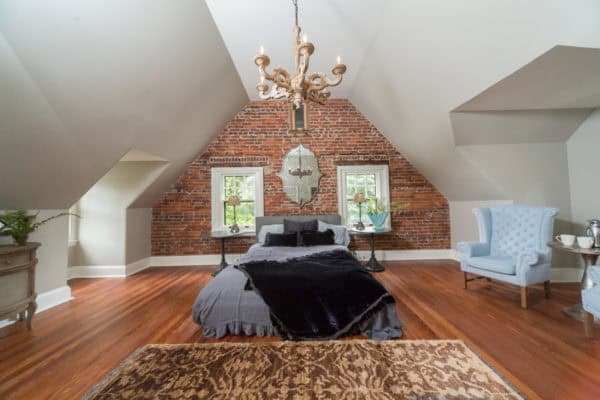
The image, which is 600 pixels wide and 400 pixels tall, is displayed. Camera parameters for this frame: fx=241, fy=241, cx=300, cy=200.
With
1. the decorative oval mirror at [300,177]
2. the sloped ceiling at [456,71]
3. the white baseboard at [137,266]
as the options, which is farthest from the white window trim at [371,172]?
the white baseboard at [137,266]

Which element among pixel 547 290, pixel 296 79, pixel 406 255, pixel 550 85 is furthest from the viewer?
pixel 406 255

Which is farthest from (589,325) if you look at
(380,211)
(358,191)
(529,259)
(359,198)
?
(358,191)

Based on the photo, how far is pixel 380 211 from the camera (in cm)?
Result: 483

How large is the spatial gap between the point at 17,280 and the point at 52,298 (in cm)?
Result: 88

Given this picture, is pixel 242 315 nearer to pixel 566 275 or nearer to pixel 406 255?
pixel 406 255

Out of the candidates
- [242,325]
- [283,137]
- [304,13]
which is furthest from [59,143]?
[283,137]

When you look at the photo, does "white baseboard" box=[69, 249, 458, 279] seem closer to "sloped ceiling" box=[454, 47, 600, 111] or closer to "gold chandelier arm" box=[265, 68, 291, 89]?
"sloped ceiling" box=[454, 47, 600, 111]

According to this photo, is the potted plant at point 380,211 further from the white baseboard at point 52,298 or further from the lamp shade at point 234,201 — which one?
the white baseboard at point 52,298

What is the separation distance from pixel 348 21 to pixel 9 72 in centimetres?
319

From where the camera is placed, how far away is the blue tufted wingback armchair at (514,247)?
2.72 m

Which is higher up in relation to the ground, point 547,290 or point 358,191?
point 358,191

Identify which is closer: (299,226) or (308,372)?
(308,372)

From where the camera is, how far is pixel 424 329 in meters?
2.22

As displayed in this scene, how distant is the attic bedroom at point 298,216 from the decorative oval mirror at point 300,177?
0.48 metres
